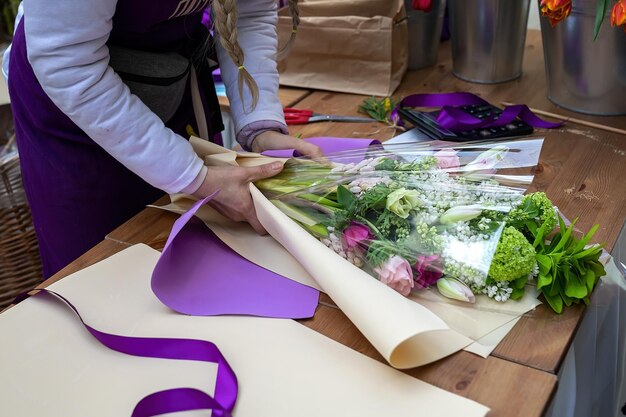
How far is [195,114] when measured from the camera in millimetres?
1207

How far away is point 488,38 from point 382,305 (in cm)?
100

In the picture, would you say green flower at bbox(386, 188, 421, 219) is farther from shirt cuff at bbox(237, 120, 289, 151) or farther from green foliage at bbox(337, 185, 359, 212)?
shirt cuff at bbox(237, 120, 289, 151)

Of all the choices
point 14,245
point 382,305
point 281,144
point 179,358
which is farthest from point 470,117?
point 14,245

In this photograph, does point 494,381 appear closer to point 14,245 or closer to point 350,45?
point 350,45

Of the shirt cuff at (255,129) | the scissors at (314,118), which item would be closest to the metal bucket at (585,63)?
the scissors at (314,118)

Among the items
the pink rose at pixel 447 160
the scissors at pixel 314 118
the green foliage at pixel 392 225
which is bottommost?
the scissors at pixel 314 118

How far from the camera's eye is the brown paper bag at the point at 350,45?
147 centimetres

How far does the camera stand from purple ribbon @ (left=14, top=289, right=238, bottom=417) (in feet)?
2.18

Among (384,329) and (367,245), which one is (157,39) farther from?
(384,329)

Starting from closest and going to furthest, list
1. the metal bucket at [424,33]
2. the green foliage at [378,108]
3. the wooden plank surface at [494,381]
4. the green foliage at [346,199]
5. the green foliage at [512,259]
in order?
the wooden plank surface at [494,381] < the green foliage at [512,259] < the green foliage at [346,199] < the green foliage at [378,108] < the metal bucket at [424,33]

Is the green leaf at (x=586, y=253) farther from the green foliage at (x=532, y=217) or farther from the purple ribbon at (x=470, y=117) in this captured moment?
the purple ribbon at (x=470, y=117)

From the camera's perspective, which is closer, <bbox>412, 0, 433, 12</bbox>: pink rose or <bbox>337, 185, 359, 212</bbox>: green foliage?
<bbox>337, 185, 359, 212</bbox>: green foliage

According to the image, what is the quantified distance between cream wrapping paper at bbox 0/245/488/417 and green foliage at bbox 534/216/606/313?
194 mm

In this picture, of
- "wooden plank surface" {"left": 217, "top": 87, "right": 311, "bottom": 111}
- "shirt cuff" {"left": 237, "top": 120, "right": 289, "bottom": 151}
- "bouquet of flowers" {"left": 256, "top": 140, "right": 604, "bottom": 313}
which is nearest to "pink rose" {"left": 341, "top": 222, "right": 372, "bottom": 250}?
"bouquet of flowers" {"left": 256, "top": 140, "right": 604, "bottom": 313}
